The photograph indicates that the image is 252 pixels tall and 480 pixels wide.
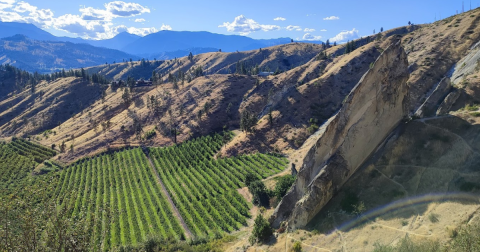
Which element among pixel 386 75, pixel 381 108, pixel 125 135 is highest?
pixel 386 75

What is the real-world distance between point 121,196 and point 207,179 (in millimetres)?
20168

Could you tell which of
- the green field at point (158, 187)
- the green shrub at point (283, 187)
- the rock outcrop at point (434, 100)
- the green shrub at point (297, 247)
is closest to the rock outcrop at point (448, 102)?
the rock outcrop at point (434, 100)

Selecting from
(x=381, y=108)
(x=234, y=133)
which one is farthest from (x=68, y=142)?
(x=381, y=108)

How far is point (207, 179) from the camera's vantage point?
6719cm

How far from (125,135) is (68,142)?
2631cm

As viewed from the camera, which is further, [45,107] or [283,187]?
[45,107]

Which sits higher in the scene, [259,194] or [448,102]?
[448,102]

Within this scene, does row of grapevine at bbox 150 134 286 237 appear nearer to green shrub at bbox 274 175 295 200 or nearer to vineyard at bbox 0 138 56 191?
green shrub at bbox 274 175 295 200

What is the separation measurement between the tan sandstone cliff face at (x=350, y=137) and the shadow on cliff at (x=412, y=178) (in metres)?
1.23

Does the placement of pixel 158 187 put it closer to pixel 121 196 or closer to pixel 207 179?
pixel 121 196

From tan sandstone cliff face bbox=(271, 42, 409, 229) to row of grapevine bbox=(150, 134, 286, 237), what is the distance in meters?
18.0

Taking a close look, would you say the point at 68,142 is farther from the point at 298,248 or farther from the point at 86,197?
the point at 298,248

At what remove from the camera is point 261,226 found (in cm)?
3294

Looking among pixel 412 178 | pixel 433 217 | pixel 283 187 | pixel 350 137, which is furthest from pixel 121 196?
pixel 433 217
